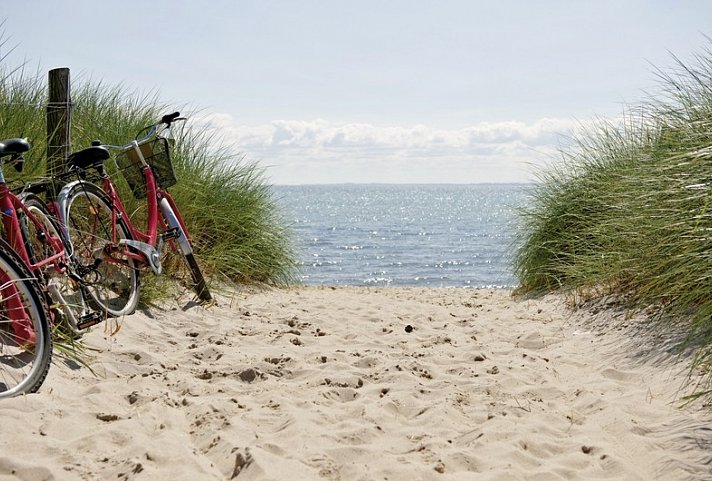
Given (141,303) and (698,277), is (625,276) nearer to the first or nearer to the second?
(698,277)

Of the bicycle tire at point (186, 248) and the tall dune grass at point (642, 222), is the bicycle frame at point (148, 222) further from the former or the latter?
the tall dune grass at point (642, 222)

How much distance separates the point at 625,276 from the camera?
19.7 ft

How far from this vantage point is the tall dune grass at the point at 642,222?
4480mm

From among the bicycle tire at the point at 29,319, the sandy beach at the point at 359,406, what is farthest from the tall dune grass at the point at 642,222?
the bicycle tire at the point at 29,319

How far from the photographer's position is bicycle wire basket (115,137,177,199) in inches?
246

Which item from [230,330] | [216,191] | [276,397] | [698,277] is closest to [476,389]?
[276,397]

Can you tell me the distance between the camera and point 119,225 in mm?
5734

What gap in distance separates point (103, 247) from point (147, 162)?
117 cm

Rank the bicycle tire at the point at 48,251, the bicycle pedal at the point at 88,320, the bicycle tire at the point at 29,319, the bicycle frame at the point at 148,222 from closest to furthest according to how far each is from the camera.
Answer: the bicycle tire at the point at 29,319
the bicycle tire at the point at 48,251
the bicycle pedal at the point at 88,320
the bicycle frame at the point at 148,222

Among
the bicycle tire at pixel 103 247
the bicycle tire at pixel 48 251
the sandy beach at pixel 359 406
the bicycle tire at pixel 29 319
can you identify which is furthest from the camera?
the bicycle tire at pixel 103 247

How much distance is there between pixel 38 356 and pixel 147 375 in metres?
0.81

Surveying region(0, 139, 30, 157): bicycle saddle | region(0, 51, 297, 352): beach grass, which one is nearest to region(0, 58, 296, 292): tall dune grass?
region(0, 51, 297, 352): beach grass

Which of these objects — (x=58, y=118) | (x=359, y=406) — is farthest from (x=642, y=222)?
(x=58, y=118)

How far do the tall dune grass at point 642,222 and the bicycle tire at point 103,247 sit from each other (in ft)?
11.9
